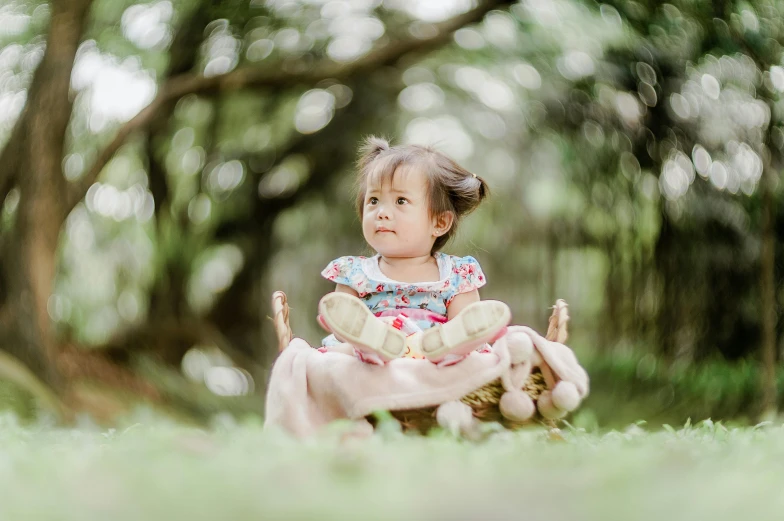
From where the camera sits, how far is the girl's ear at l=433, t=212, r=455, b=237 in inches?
110

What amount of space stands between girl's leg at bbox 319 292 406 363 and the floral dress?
1.74 feet

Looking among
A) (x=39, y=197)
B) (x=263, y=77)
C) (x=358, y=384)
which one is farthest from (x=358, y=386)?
(x=263, y=77)

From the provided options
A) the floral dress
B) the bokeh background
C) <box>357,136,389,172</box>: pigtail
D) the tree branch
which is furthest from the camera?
the tree branch

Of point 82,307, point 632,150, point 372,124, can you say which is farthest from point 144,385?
point 632,150

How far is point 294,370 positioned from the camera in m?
2.19

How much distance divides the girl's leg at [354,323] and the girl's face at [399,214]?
0.66 metres

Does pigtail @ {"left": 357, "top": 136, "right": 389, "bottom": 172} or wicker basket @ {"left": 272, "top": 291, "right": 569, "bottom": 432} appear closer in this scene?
wicker basket @ {"left": 272, "top": 291, "right": 569, "bottom": 432}

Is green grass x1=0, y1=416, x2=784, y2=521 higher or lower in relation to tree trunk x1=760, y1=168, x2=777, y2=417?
higher

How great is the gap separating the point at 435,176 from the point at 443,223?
0.18 m

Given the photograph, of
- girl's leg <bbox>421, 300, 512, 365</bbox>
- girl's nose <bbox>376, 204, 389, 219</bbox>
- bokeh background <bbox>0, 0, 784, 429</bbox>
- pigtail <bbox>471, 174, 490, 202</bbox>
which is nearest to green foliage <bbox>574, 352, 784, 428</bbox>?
bokeh background <bbox>0, 0, 784, 429</bbox>

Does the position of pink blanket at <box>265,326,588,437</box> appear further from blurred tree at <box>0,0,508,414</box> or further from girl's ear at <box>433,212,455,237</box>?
blurred tree at <box>0,0,508,414</box>

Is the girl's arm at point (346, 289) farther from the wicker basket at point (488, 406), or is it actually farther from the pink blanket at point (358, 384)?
the wicker basket at point (488, 406)

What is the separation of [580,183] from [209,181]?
343 centimetres

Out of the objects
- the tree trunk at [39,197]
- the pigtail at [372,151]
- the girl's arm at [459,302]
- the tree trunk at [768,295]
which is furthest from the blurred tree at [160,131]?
the girl's arm at [459,302]
